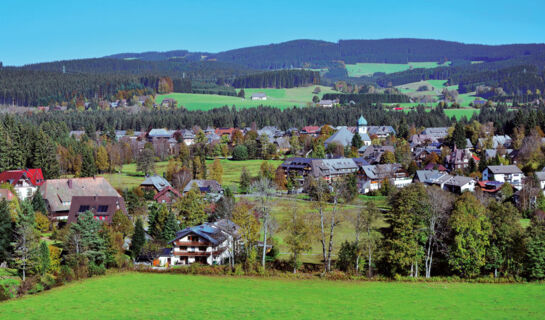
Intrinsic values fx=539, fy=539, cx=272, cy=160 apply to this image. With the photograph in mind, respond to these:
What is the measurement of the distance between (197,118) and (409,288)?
126m

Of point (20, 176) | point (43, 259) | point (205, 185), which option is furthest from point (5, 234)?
point (205, 185)

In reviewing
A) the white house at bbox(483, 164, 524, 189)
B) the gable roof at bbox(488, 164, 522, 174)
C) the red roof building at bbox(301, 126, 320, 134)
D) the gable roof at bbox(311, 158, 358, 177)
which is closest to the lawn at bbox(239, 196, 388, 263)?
the gable roof at bbox(311, 158, 358, 177)

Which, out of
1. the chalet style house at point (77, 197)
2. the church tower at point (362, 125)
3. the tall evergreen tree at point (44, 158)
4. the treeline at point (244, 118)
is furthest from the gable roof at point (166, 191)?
the church tower at point (362, 125)

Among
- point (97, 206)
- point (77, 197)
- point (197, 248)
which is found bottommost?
point (197, 248)

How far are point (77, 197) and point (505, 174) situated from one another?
2221 inches

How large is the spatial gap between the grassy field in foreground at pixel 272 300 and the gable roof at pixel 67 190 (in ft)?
71.1

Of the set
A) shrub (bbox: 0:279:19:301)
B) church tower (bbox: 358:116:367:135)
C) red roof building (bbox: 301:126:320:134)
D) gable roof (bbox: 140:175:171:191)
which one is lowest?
shrub (bbox: 0:279:19:301)

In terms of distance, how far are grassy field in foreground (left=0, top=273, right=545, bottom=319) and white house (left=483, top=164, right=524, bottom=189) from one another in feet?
137

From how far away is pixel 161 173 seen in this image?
3553 inches

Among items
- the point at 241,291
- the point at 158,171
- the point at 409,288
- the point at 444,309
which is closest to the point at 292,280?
the point at 241,291

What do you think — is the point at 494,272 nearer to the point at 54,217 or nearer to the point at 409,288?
the point at 409,288

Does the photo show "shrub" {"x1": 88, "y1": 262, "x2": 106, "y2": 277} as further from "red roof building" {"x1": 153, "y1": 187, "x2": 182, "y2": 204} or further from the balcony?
"red roof building" {"x1": 153, "y1": 187, "x2": 182, "y2": 204}

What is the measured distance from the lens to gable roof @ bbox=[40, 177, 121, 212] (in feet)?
192

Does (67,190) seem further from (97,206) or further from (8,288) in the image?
(8,288)
